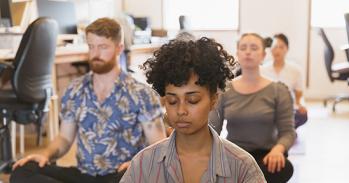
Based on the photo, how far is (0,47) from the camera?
3609 mm

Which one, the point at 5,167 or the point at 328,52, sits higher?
the point at 328,52

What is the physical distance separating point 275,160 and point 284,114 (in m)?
0.30

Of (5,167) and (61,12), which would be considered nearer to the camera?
(5,167)

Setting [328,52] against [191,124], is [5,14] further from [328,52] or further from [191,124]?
[328,52]

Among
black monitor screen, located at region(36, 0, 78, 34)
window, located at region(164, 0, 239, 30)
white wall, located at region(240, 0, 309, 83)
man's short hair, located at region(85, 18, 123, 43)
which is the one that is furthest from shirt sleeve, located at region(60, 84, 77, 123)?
window, located at region(164, 0, 239, 30)

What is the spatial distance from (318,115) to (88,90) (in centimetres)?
397

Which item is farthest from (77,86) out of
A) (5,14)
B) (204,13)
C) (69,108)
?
(204,13)

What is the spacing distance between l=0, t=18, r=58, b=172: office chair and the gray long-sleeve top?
137 centimetres

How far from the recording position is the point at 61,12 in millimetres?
5078

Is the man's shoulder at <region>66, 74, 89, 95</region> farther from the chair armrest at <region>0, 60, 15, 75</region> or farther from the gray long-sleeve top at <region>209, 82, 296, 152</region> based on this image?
the chair armrest at <region>0, 60, 15, 75</region>

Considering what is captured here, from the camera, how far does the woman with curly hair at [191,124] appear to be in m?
1.15

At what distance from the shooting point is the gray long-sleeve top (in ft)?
7.64

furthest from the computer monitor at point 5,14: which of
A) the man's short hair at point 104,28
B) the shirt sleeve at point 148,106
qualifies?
the shirt sleeve at point 148,106

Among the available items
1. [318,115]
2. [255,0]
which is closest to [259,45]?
[318,115]
